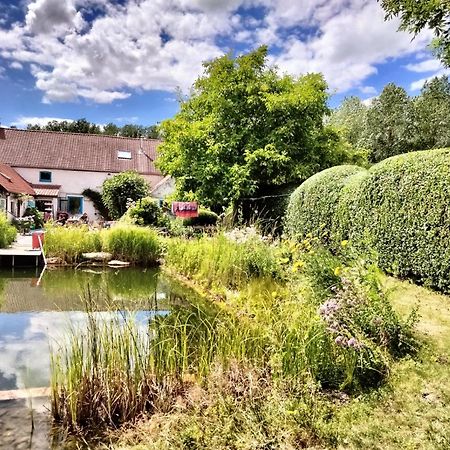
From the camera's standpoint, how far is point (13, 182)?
25172mm

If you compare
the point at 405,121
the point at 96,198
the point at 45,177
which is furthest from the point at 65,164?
the point at 405,121

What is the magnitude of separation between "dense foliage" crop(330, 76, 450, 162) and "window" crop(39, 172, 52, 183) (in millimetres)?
19272

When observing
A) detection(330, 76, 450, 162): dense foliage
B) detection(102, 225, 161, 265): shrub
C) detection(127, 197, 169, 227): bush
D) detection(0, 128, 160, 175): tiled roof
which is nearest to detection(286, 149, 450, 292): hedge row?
detection(102, 225, 161, 265): shrub

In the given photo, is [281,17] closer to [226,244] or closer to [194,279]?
[226,244]

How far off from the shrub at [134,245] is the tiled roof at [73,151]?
18258mm

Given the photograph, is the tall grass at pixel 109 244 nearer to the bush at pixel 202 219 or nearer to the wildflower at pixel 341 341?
the bush at pixel 202 219

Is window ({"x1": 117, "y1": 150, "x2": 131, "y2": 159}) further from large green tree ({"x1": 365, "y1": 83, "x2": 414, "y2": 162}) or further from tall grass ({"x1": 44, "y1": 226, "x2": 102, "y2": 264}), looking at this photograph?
tall grass ({"x1": 44, "y1": 226, "x2": 102, "y2": 264})

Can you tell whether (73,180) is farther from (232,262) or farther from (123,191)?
(232,262)

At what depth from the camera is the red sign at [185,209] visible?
16109 millimetres

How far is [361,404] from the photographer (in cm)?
319

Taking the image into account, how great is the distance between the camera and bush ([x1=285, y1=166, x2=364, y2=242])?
29.6ft

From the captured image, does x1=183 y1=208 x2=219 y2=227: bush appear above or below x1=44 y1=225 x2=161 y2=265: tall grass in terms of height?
above

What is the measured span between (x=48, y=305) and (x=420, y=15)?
7519 mm

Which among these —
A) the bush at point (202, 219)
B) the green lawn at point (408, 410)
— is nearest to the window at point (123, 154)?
the bush at point (202, 219)
